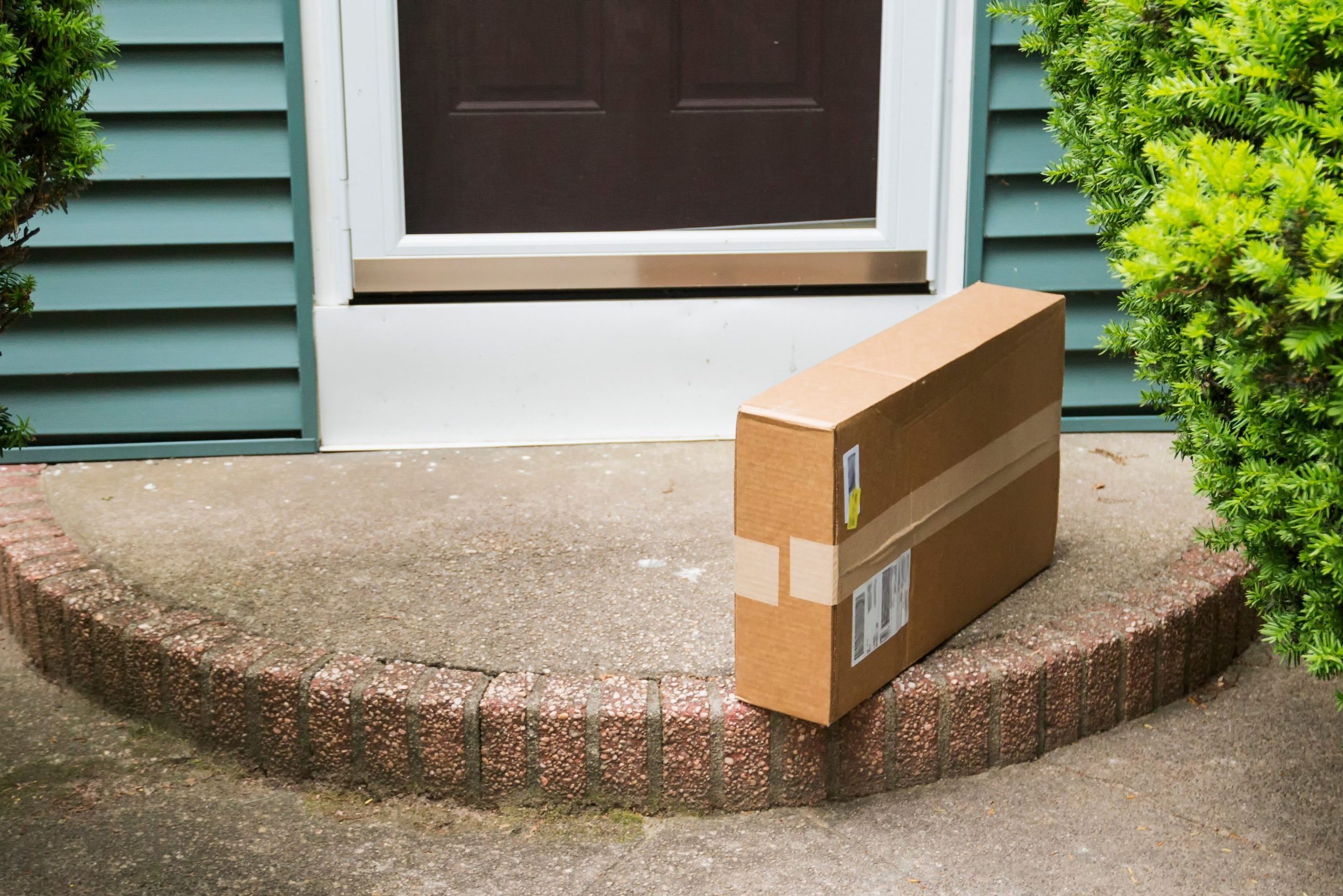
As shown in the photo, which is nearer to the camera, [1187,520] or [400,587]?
[400,587]

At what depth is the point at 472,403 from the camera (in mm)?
3523

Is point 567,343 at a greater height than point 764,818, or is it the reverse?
point 567,343

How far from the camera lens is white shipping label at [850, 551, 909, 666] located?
218 centimetres

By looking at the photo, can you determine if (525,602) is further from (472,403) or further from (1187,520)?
(1187,520)

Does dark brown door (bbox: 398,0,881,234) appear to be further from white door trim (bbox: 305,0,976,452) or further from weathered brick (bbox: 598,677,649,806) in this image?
weathered brick (bbox: 598,677,649,806)

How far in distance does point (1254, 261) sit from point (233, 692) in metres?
1.85

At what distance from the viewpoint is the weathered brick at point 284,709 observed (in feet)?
7.73

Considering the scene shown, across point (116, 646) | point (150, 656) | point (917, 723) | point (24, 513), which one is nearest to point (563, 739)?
point (917, 723)

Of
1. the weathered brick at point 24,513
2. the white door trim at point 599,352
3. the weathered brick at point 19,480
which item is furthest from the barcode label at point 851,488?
the weathered brick at point 19,480

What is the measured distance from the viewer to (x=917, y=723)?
2348 mm

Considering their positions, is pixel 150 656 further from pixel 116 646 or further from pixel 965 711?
pixel 965 711

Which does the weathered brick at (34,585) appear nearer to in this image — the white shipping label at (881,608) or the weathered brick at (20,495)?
the weathered brick at (20,495)

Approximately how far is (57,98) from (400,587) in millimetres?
1126

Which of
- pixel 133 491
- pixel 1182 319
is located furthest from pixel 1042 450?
pixel 133 491
